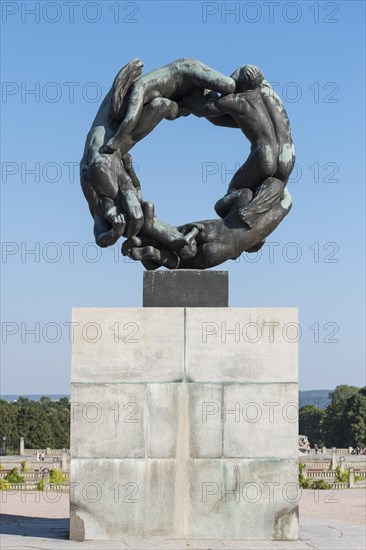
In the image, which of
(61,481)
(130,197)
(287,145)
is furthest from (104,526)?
(61,481)

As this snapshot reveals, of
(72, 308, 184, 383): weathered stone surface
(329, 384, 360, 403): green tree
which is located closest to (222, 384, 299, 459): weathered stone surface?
(72, 308, 184, 383): weathered stone surface

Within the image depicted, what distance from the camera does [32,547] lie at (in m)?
7.91

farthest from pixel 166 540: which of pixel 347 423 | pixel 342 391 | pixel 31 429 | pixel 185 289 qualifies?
pixel 342 391

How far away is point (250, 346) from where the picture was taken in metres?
8.53

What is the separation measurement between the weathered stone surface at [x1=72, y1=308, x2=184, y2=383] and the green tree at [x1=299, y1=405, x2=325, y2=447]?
70.3m

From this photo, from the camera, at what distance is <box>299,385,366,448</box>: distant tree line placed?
6588cm

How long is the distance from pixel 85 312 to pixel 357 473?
1156 inches

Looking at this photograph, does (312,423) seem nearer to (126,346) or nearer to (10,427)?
(10,427)

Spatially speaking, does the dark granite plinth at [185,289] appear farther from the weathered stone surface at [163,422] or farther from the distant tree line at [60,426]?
the distant tree line at [60,426]

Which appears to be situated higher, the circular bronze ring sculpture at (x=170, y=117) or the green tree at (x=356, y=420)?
the circular bronze ring sculpture at (x=170, y=117)

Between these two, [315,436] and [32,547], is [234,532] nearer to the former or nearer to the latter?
[32,547]

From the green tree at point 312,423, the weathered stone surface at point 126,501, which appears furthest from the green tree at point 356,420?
the weathered stone surface at point 126,501

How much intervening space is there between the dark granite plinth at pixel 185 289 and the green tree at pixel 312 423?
6990 cm

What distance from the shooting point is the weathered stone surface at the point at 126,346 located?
848 cm
